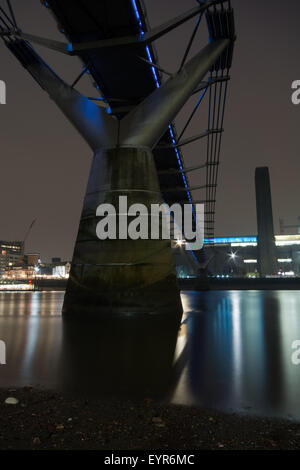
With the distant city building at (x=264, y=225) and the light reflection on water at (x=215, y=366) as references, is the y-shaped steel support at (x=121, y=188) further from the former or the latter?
the distant city building at (x=264, y=225)

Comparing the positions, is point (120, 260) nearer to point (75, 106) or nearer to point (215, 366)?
point (75, 106)

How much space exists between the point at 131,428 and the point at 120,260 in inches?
443

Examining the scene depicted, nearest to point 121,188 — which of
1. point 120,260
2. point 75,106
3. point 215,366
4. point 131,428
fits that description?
point 120,260

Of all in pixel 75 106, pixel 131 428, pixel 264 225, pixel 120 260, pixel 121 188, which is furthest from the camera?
pixel 264 225

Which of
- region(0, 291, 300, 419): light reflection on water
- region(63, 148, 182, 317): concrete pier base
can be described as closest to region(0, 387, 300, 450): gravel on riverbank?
region(0, 291, 300, 419): light reflection on water

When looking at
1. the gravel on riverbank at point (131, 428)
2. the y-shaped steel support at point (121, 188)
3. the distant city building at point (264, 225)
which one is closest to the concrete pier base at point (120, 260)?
the y-shaped steel support at point (121, 188)

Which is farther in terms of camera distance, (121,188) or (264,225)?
(264,225)

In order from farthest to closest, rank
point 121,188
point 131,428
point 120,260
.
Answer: point 121,188
point 120,260
point 131,428

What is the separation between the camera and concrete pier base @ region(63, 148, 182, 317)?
579 inches

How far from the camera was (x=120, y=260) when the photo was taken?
586 inches

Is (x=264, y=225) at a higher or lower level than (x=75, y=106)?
higher

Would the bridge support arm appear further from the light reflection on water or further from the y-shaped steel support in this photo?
the light reflection on water

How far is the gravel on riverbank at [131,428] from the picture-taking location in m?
3.30

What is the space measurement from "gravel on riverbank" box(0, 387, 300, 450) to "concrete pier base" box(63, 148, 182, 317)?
9999mm
